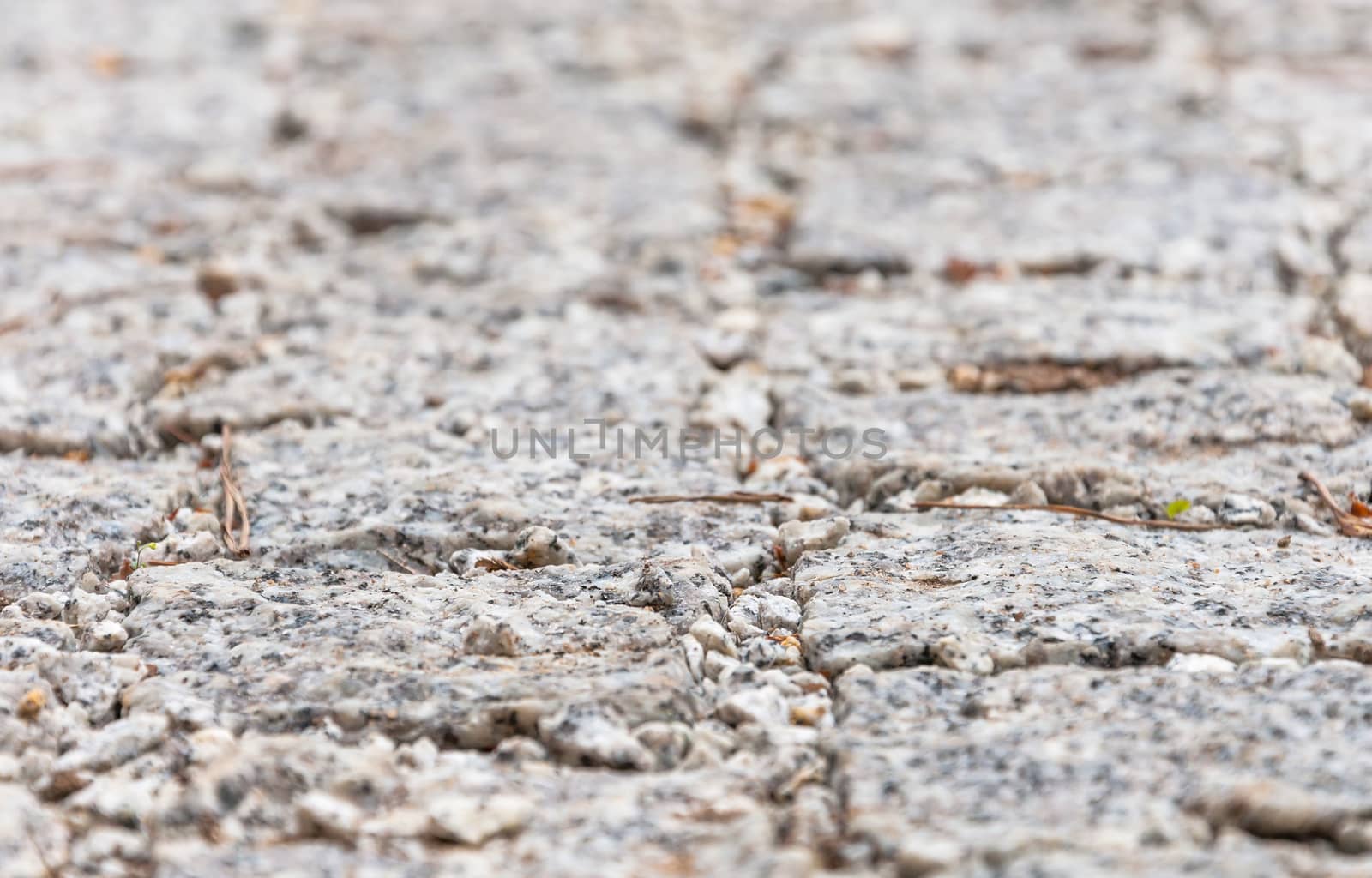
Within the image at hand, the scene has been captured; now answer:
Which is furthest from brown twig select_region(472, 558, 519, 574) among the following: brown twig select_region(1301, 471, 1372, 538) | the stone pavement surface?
brown twig select_region(1301, 471, 1372, 538)

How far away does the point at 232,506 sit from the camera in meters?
1.78

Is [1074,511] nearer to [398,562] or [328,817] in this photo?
[398,562]

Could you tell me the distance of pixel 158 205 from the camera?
2.70m

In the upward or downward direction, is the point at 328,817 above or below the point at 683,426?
below

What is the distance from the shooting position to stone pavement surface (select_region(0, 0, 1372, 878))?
1221 millimetres

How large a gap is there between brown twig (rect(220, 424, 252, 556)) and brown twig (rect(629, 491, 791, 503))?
1.78 feet

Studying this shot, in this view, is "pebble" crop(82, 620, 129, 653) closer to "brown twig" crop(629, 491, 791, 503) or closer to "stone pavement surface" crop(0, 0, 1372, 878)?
"stone pavement surface" crop(0, 0, 1372, 878)

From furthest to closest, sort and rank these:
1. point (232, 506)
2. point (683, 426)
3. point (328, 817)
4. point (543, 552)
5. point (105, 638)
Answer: point (683, 426) → point (232, 506) → point (543, 552) → point (105, 638) → point (328, 817)

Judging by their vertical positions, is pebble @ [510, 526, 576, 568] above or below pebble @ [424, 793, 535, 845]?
above

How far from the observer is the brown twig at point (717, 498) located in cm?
181

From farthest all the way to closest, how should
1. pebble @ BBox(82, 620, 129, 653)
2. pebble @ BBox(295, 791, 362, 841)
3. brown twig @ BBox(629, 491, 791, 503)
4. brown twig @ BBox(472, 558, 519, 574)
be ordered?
1. brown twig @ BBox(629, 491, 791, 503)
2. brown twig @ BBox(472, 558, 519, 574)
3. pebble @ BBox(82, 620, 129, 653)
4. pebble @ BBox(295, 791, 362, 841)

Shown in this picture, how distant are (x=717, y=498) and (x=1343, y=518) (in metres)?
0.86

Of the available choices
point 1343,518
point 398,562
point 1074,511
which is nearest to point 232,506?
point 398,562

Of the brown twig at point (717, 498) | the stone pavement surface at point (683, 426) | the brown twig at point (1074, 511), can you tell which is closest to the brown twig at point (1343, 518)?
the stone pavement surface at point (683, 426)
